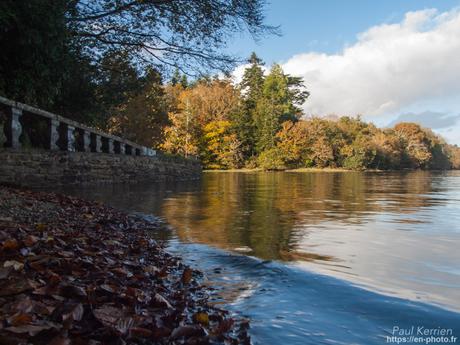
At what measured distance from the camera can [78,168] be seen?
12.4 m

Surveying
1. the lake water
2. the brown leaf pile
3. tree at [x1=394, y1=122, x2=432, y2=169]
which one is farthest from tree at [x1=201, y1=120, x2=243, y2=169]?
the brown leaf pile

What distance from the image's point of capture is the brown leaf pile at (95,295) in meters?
1.73

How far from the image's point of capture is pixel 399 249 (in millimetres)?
4445

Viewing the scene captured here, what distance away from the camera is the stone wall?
971 cm

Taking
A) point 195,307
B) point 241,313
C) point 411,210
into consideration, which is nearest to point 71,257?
point 195,307

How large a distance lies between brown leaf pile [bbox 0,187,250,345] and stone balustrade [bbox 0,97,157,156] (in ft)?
22.3

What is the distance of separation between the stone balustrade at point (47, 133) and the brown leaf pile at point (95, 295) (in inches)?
268

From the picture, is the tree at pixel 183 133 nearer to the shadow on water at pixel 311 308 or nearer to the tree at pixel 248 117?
the tree at pixel 248 117

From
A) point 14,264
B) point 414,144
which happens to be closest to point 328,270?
point 14,264

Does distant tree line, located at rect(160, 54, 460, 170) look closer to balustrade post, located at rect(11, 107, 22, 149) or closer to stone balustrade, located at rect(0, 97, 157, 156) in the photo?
stone balustrade, located at rect(0, 97, 157, 156)

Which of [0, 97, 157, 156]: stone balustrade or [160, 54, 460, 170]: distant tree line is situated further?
[160, 54, 460, 170]: distant tree line

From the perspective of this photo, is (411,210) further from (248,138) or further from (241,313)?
(248,138)

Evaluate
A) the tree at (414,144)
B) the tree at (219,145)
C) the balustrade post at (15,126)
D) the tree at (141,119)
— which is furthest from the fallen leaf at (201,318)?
the tree at (414,144)

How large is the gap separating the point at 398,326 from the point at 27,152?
9657mm
